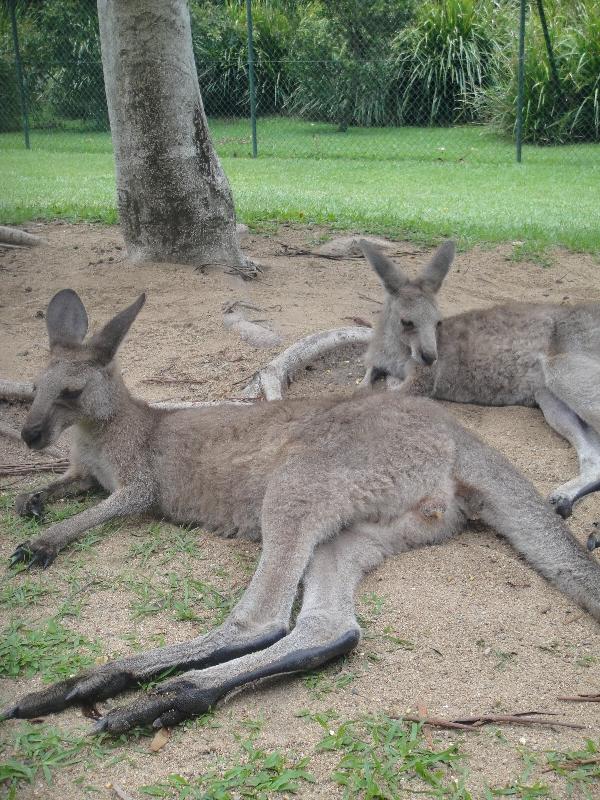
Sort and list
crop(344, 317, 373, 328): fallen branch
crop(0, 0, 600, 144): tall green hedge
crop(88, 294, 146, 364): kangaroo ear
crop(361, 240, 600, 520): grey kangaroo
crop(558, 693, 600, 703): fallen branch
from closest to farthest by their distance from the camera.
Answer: crop(558, 693, 600, 703): fallen branch, crop(88, 294, 146, 364): kangaroo ear, crop(361, 240, 600, 520): grey kangaroo, crop(344, 317, 373, 328): fallen branch, crop(0, 0, 600, 144): tall green hedge

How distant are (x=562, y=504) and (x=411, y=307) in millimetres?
2065

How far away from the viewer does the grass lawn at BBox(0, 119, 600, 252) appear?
10.2 meters

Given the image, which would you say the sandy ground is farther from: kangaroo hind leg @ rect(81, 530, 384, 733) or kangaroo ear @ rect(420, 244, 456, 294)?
kangaroo ear @ rect(420, 244, 456, 294)

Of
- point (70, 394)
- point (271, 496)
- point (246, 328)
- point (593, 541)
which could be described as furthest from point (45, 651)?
point (246, 328)

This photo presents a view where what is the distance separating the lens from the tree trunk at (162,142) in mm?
7164

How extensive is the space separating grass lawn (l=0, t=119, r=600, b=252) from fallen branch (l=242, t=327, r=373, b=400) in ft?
10.5

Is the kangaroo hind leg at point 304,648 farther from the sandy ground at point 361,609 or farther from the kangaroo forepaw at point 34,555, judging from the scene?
the kangaroo forepaw at point 34,555

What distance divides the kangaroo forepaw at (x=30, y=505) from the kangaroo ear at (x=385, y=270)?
2911 millimetres

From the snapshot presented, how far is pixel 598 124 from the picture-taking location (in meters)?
17.9

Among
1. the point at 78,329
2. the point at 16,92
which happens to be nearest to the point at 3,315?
the point at 78,329

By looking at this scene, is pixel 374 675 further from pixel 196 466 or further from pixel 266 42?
pixel 266 42

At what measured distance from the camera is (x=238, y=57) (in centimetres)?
1964

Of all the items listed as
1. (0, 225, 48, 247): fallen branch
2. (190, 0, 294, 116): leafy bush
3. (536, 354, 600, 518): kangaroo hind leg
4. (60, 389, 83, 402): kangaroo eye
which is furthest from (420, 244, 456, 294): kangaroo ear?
(190, 0, 294, 116): leafy bush

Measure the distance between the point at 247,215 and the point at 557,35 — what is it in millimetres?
11495
